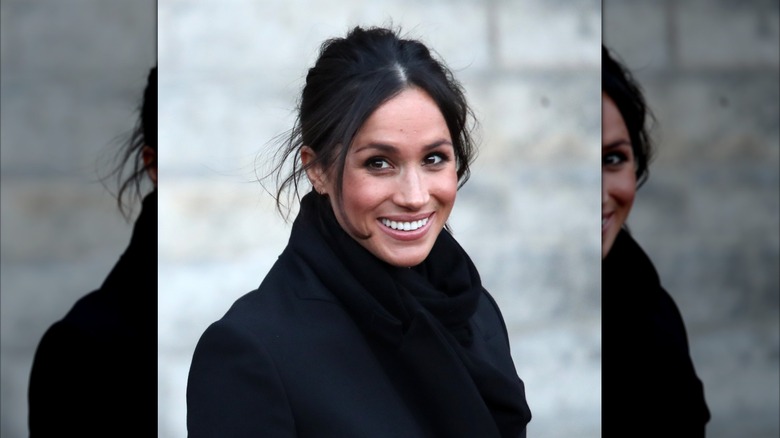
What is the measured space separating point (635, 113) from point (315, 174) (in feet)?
3.98

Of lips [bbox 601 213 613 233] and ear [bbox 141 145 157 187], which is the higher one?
ear [bbox 141 145 157 187]

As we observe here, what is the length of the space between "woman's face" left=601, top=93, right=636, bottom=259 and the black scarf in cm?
86

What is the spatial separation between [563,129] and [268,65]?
0.87 m

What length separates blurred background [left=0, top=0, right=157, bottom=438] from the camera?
2590mm

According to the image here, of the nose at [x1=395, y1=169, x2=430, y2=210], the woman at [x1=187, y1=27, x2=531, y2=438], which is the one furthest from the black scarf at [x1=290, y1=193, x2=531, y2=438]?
the nose at [x1=395, y1=169, x2=430, y2=210]

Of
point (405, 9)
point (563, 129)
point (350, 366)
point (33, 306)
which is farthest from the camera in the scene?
point (563, 129)

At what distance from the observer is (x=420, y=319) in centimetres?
249

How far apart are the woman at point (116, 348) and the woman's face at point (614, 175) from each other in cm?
125

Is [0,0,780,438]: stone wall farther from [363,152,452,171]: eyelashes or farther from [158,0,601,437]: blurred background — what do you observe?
[363,152,452,171]: eyelashes

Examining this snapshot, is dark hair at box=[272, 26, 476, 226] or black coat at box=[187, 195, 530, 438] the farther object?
dark hair at box=[272, 26, 476, 226]

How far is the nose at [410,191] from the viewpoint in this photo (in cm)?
247

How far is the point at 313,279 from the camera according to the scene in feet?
8.07

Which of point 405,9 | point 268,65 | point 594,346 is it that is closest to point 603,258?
point 594,346

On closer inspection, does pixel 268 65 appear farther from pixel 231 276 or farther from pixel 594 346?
pixel 594 346
